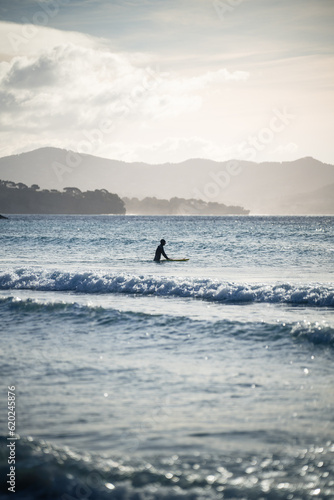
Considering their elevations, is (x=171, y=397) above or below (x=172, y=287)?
below

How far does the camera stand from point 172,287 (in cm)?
1916

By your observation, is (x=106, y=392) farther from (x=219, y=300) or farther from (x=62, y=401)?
(x=219, y=300)

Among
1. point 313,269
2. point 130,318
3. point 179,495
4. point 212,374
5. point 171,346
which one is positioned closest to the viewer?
point 179,495

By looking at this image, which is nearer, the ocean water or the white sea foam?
the ocean water

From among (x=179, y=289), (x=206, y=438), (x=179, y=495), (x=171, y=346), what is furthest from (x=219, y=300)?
(x=179, y=495)

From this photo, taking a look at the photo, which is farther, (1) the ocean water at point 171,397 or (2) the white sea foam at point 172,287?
(2) the white sea foam at point 172,287

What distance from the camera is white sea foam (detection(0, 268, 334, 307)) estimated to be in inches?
664

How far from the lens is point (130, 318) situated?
539 inches

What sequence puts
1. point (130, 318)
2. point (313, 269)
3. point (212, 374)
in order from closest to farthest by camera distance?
point (212, 374) < point (130, 318) < point (313, 269)

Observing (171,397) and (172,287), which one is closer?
(171,397)

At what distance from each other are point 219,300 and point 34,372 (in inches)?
375

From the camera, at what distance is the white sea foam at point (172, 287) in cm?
1688

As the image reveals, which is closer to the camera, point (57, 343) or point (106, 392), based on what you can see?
point (106, 392)

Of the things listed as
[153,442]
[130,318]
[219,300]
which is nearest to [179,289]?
[219,300]
